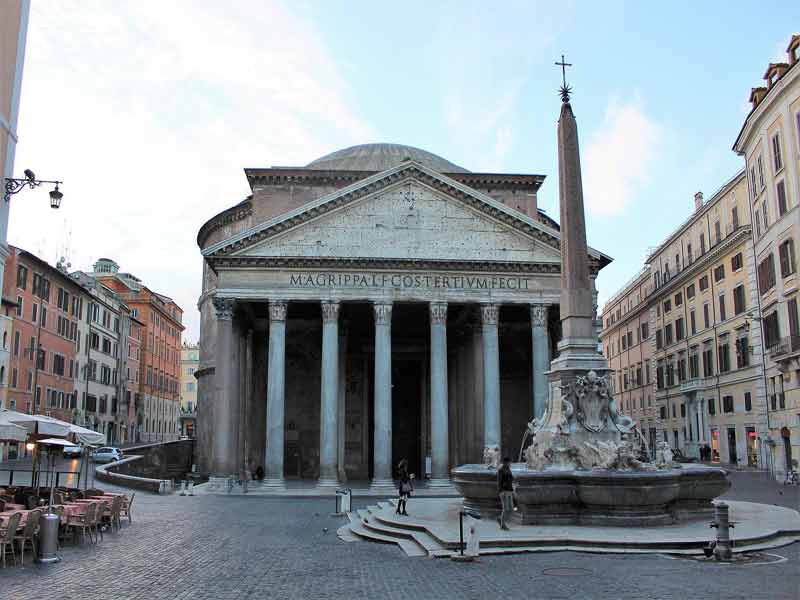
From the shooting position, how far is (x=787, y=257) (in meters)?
27.9

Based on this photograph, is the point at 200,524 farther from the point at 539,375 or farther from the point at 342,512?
the point at 539,375

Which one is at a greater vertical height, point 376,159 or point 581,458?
point 376,159

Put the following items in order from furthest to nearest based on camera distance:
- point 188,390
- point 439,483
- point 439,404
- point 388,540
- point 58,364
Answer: point 188,390, point 58,364, point 439,404, point 439,483, point 388,540

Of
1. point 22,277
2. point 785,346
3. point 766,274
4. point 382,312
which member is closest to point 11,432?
point 382,312

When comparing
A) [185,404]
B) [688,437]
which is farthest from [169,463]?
[185,404]

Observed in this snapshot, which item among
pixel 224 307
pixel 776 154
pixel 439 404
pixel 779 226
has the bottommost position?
pixel 439 404

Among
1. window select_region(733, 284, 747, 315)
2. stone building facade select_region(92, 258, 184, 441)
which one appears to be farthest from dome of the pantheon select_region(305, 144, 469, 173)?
stone building facade select_region(92, 258, 184, 441)

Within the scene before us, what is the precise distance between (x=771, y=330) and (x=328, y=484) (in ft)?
60.5

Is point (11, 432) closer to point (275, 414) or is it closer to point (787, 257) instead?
point (275, 414)

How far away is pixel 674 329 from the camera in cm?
4788

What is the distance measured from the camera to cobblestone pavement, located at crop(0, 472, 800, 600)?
9008 millimetres

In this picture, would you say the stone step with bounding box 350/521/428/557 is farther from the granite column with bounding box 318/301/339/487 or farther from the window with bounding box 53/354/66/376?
the window with bounding box 53/354/66/376

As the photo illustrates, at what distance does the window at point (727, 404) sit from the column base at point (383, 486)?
66.2 feet

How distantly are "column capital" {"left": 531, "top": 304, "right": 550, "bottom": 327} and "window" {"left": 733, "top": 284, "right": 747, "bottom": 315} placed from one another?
12.2 meters
